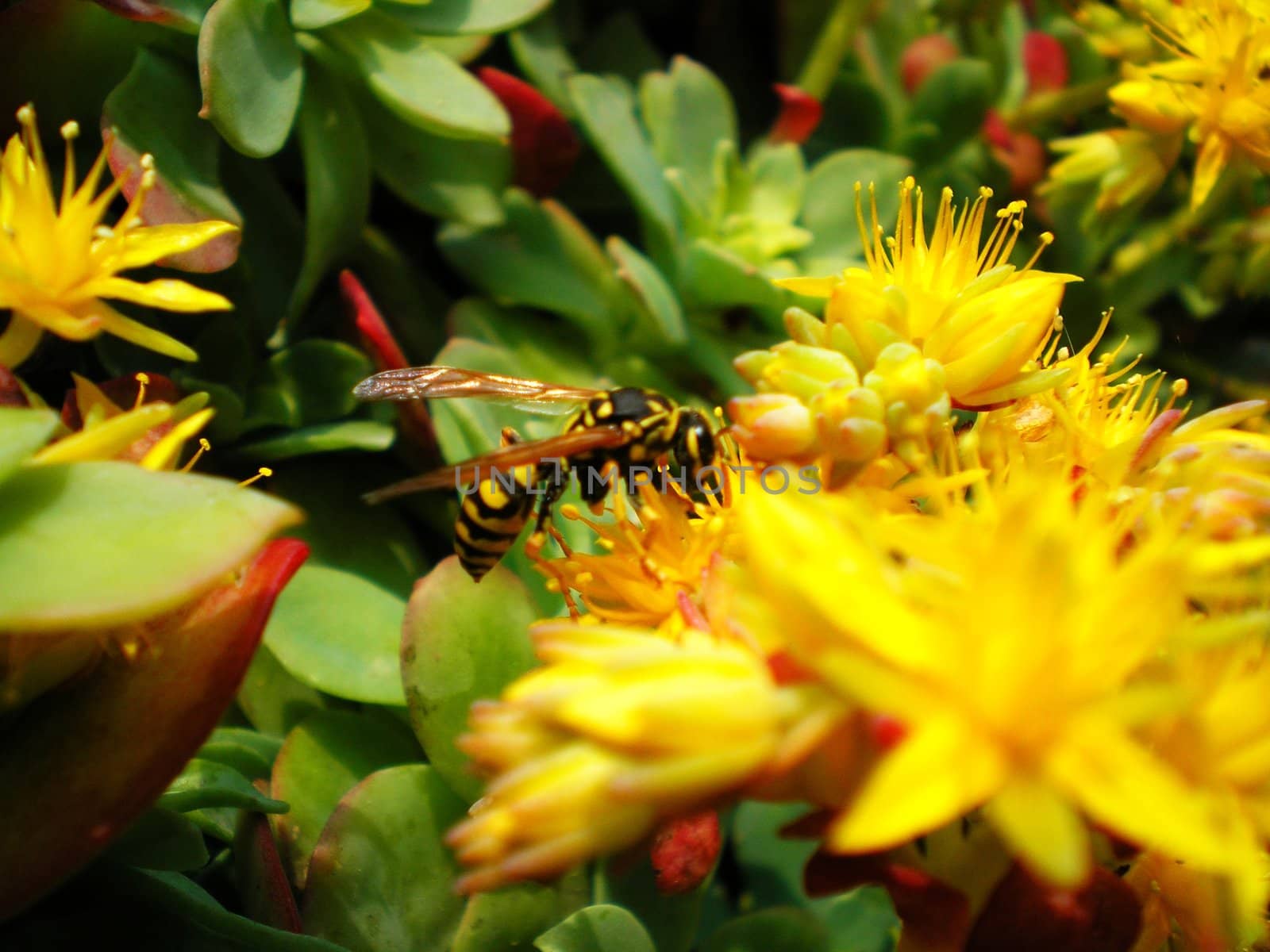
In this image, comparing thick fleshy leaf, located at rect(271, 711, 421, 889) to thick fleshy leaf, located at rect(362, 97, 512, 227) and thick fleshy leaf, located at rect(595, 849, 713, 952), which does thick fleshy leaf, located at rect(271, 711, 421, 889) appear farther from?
thick fleshy leaf, located at rect(362, 97, 512, 227)

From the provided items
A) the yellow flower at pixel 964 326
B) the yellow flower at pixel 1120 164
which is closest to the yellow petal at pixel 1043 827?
the yellow flower at pixel 964 326

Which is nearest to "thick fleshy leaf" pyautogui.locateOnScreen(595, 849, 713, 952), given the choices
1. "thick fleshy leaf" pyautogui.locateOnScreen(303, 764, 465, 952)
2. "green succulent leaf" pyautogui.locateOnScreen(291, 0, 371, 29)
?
"thick fleshy leaf" pyautogui.locateOnScreen(303, 764, 465, 952)

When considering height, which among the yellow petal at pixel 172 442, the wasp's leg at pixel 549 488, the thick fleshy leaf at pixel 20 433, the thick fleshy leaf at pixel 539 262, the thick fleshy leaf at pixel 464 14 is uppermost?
the thick fleshy leaf at pixel 464 14

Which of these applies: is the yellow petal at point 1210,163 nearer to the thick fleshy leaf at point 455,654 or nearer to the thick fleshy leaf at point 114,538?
the thick fleshy leaf at point 455,654

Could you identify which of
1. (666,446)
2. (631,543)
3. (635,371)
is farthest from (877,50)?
(631,543)

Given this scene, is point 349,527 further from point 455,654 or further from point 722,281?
point 722,281

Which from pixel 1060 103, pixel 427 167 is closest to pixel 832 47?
pixel 1060 103
